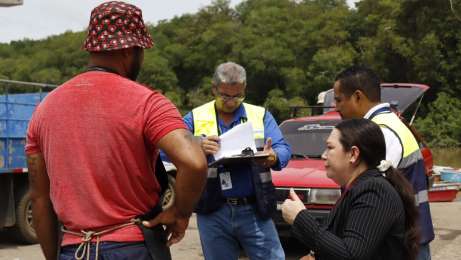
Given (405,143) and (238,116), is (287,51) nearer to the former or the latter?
(238,116)

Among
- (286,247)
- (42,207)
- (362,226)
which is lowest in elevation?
(286,247)

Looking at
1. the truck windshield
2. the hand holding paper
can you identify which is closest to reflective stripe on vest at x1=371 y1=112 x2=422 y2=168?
the hand holding paper

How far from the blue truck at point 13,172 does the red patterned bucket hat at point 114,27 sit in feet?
22.8

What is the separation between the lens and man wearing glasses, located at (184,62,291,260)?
419cm

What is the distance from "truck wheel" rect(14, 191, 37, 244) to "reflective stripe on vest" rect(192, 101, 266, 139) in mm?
5715

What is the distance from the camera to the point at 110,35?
2686mm

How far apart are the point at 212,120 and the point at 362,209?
194cm

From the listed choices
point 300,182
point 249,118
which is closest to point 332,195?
point 300,182

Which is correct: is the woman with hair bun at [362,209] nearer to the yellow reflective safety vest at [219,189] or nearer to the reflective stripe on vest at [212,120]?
the yellow reflective safety vest at [219,189]

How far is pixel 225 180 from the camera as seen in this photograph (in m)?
4.21

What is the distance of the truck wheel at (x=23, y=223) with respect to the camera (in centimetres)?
930

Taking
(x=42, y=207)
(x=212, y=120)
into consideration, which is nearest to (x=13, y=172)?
(x=212, y=120)

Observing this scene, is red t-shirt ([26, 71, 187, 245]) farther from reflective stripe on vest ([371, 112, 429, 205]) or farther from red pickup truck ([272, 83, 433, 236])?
red pickup truck ([272, 83, 433, 236])

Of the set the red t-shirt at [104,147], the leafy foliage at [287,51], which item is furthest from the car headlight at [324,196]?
the leafy foliage at [287,51]
